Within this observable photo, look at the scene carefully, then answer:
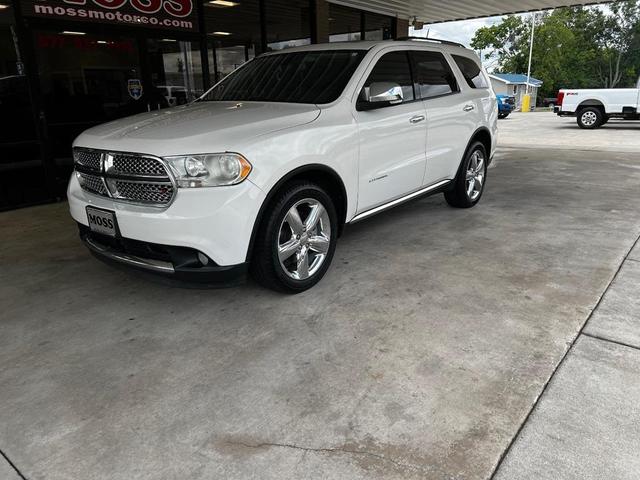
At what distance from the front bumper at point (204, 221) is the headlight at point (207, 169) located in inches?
1.8

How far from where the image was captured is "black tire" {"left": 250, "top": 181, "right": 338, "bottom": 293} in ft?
10.9

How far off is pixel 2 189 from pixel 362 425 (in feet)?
21.2

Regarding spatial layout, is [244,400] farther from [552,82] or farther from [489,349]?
[552,82]

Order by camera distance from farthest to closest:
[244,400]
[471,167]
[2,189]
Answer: [2,189], [471,167], [244,400]

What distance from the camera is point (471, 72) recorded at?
19.3 feet

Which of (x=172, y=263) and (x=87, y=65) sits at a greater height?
(x=87, y=65)

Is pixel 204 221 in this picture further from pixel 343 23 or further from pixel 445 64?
pixel 343 23

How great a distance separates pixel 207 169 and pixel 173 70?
596cm

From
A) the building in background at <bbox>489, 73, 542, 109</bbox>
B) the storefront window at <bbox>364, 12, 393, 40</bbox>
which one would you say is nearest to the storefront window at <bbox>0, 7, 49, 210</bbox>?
the storefront window at <bbox>364, 12, 393, 40</bbox>

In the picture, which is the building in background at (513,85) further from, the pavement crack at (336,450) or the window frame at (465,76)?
the pavement crack at (336,450)

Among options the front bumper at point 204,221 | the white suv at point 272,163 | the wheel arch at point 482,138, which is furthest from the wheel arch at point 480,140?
the front bumper at point 204,221

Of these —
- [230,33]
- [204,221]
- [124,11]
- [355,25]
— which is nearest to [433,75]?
[204,221]

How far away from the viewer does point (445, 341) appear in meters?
3.05

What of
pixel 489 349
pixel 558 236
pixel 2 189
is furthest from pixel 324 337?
pixel 2 189
